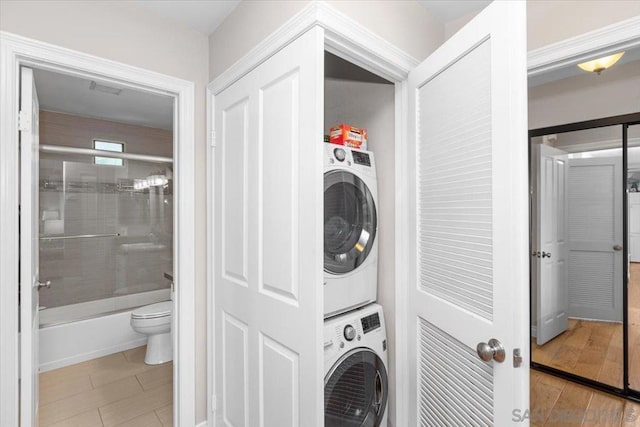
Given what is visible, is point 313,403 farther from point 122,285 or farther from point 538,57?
point 122,285

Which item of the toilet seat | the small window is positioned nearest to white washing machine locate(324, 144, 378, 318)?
the toilet seat

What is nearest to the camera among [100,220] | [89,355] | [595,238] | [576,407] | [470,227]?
[470,227]

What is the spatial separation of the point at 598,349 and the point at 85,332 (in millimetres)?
4614

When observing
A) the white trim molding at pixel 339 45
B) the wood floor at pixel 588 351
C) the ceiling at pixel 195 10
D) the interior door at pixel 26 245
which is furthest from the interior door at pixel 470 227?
the wood floor at pixel 588 351

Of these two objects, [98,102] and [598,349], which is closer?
[598,349]

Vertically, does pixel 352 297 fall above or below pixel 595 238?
below

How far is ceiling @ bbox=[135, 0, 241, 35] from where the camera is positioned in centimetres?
168

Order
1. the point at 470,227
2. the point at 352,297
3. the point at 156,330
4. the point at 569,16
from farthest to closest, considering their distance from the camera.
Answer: the point at 156,330
the point at 352,297
the point at 569,16
the point at 470,227

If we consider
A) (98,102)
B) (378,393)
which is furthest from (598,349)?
(98,102)

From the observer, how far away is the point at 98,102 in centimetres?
Answer: 308

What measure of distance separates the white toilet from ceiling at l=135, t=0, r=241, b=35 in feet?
7.88

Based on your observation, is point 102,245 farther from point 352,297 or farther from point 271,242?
point 352,297

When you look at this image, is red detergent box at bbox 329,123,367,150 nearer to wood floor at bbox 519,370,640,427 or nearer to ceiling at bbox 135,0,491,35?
ceiling at bbox 135,0,491,35

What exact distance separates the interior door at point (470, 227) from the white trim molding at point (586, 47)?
0.55m
